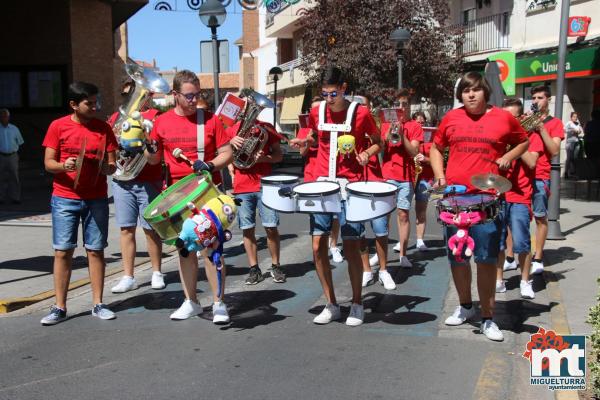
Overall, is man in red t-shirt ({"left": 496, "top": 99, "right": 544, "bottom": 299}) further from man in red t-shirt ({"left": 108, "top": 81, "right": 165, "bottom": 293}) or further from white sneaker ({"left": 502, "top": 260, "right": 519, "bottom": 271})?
man in red t-shirt ({"left": 108, "top": 81, "right": 165, "bottom": 293})

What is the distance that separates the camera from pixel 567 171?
19.8 metres

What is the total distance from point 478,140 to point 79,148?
Answer: 3.26 m

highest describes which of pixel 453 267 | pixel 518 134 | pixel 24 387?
pixel 518 134

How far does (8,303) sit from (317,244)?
10.00ft

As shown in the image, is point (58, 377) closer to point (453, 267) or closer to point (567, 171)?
point (453, 267)

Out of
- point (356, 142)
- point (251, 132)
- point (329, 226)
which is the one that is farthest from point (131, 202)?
point (356, 142)

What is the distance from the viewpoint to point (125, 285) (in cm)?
720

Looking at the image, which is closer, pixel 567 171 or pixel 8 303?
pixel 8 303

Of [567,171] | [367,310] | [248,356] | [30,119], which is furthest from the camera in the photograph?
[30,119]

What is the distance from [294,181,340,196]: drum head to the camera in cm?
524

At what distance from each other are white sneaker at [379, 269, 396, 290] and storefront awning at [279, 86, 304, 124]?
33.9m

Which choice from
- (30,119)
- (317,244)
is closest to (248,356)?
(317,244)

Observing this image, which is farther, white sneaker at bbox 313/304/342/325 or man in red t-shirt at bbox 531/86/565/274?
man in red t-shirt at bbox 531/86/565/274

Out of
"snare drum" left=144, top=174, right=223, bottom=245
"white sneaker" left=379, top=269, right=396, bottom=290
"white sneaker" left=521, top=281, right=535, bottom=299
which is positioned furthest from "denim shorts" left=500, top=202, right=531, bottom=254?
"snare drum" left=144, top=174, right=223, bottom=245
